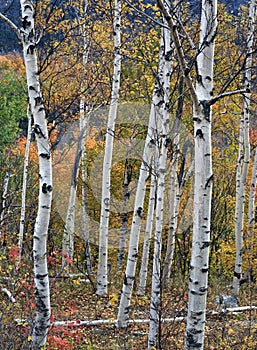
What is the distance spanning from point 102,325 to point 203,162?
4386 mm

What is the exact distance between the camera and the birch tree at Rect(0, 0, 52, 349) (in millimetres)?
3980

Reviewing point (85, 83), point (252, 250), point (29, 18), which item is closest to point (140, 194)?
point (29, 18)

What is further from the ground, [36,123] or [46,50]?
[46,50]

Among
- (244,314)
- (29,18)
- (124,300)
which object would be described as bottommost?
(244,314)

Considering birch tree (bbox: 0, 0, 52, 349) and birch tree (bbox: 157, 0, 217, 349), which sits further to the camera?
birch tree (bbox: 0, 0, 52, 349)

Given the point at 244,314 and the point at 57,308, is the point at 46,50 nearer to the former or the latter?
the point at 57,308

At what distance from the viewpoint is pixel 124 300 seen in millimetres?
6418

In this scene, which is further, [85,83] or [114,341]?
[85,83]

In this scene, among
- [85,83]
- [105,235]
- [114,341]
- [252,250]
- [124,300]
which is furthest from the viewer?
[85,83]

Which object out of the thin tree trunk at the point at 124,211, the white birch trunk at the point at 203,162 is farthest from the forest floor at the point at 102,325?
the thin tree trunk at the point at 124,211

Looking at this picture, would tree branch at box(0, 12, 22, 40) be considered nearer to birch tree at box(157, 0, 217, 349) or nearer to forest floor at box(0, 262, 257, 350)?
birch tree at box(157, 0, 217, 349)

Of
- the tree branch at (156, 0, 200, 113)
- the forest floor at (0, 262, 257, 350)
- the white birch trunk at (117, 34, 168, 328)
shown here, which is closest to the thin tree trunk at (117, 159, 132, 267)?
the forest floor at (0, 262, 257, 350)

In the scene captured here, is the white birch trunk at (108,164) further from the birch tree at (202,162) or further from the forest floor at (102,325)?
the birch tree at (202,162)

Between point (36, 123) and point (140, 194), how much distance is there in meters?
2.66
